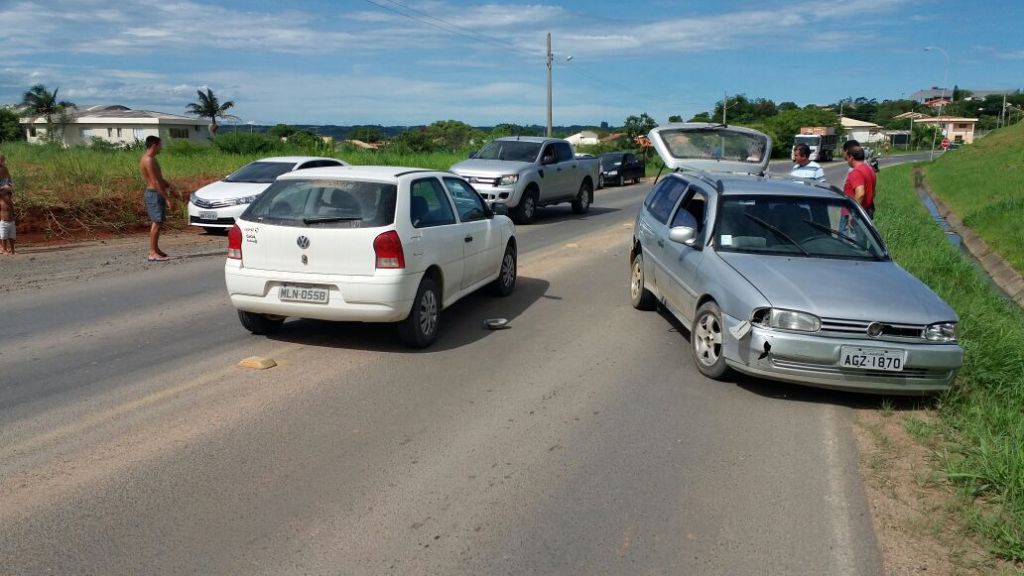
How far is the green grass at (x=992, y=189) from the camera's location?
17906 millimetres

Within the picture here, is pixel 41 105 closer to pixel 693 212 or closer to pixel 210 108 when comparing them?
pixel 210 108

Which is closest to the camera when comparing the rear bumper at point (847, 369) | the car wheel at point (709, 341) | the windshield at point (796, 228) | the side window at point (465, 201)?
the rear bumper at point (847, 369)

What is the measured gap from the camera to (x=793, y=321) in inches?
235

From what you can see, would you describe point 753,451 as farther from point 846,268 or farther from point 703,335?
point 846,268

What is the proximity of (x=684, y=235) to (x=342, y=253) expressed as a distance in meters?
3.00

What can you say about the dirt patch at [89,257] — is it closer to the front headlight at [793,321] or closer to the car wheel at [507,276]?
the car wheel at [507,276]

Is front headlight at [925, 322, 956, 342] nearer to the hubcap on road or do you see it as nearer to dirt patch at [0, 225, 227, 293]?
the hubcap on road

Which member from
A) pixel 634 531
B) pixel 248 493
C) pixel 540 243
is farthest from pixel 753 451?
pixel 540 243

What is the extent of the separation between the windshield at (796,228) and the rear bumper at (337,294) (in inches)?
112

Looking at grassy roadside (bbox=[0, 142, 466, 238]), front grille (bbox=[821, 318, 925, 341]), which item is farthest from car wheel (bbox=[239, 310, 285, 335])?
grassy roadside (bbox=[0, 142, 466, 238])

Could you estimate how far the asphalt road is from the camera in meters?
3.88

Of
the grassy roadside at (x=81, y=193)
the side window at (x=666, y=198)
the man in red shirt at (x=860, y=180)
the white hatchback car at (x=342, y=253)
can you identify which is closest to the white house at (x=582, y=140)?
the grassy roadside at (x=81, y=193)

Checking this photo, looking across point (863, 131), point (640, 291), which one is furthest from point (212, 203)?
point (863, 131)

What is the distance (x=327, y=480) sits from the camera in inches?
182
